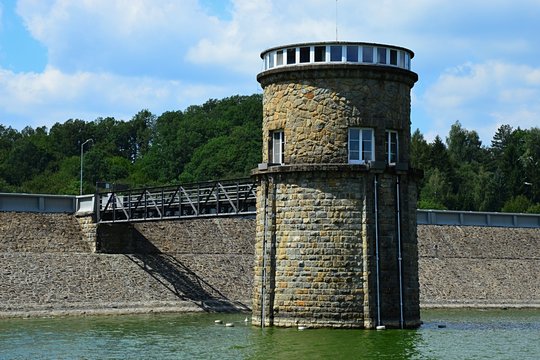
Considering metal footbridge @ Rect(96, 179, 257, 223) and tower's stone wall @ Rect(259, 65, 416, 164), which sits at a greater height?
tower's stone wall @ Rect(259, 65, 416, 164)

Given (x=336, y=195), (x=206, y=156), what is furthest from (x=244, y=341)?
(x=206, y=156)

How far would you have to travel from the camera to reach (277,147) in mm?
40281

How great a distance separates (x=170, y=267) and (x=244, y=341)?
2032cm

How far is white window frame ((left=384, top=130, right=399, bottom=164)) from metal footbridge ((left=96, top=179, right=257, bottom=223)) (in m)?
7.23

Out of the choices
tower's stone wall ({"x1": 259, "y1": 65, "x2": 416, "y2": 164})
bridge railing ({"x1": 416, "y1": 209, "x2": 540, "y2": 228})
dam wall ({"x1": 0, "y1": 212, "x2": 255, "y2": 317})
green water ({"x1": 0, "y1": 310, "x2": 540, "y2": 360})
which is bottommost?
green water ({"x1": 0, "y1": 310, "x2": 540, "y2": 360})

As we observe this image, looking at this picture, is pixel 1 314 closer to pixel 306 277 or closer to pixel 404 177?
pixel 306 277

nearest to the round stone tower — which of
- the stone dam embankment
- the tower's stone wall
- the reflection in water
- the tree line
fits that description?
the tower's stone wall

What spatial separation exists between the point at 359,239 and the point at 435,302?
20.2 m

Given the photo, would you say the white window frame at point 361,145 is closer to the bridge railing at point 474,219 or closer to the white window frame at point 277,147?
the white window frame at point 277,147

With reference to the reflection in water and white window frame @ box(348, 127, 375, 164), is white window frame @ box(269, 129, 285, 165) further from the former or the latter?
the reflection in water

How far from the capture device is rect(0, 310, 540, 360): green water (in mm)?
32312

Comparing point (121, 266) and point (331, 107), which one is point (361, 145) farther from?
point (121, 266)

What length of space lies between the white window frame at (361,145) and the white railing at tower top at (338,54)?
7.90 feet

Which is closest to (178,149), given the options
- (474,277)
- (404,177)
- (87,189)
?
(87,189)
